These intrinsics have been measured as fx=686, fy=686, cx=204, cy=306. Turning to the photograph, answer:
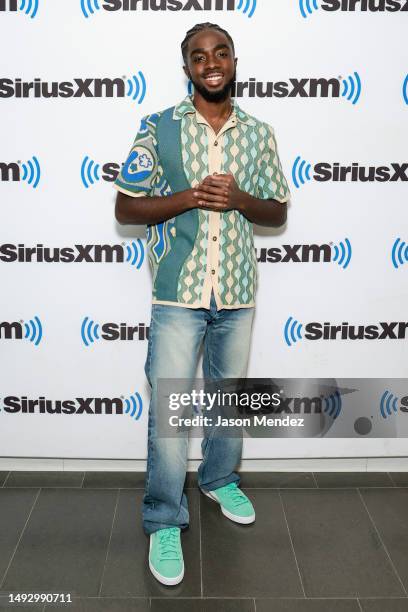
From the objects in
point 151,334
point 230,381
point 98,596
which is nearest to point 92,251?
point 151,334

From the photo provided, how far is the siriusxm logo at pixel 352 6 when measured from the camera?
250cm

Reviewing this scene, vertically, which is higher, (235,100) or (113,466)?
(235,100)

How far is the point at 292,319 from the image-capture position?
9.18ft

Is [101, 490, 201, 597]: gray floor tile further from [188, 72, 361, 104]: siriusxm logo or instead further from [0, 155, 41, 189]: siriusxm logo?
[188, 72, 361, 104]: siriusxm logo

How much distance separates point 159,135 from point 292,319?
0.97m

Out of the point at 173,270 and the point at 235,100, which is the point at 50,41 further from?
the point at 173,270

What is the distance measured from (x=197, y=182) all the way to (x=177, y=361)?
0.60m

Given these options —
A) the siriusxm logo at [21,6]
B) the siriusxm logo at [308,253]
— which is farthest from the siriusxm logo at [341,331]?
the siriusxm logo at [21,6]

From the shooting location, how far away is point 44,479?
290 centimetres

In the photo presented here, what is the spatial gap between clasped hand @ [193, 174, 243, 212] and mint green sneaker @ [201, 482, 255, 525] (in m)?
1.14

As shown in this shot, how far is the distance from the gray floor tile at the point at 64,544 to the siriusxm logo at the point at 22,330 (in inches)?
24.9

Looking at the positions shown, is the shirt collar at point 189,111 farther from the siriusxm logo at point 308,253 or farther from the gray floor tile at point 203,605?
the gray floor tile at point 203,605

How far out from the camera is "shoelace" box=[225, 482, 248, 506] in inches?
104

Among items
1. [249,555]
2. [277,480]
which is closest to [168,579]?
[249,555]
